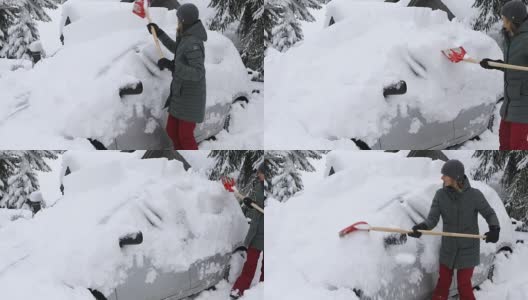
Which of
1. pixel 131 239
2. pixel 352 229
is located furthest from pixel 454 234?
pixel 131 239

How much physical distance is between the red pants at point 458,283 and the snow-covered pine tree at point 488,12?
0.89m

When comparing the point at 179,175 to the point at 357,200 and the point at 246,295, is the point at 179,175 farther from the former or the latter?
the point at 357,200

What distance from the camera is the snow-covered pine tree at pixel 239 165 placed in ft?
7.75

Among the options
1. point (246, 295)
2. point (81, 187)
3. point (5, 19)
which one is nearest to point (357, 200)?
point (246, 295)

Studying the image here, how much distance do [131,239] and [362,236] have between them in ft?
2.77

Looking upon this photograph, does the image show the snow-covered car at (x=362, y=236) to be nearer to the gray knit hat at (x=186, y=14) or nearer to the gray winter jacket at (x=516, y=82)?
the gray winter jacket at (x=516, y=82)

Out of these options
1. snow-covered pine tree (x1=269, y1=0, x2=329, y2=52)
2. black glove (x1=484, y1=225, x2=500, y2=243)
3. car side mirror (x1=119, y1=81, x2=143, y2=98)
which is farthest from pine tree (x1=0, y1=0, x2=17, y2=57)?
black glove (x1=484, y1=225, x2=500, y2=243)

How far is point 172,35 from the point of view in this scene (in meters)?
2.21

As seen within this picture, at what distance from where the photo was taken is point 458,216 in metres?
2.38

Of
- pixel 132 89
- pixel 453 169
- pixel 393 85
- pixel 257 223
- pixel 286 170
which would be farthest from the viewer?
pixel 257 223

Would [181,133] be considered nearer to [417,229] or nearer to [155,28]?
[155,28]

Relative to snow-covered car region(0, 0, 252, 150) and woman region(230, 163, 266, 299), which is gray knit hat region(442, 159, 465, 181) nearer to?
woman region(230, 163, 266, 299)

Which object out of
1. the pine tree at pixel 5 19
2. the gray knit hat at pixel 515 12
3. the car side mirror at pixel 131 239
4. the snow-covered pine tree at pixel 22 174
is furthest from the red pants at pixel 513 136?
the pine tree at pixel 5 19

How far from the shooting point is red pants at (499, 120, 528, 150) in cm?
209
